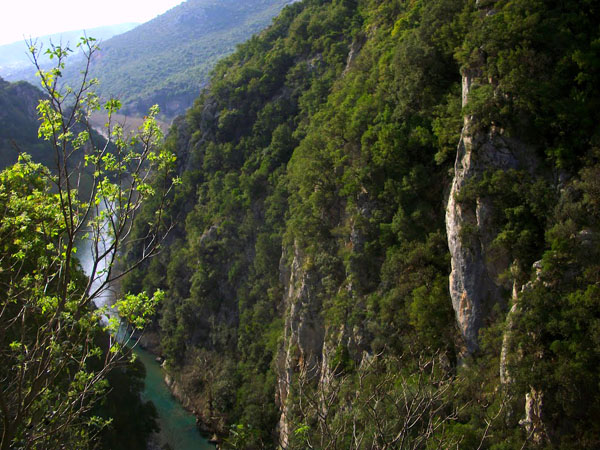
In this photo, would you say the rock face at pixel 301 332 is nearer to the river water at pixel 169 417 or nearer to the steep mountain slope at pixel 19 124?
the river water at pixel 169 417

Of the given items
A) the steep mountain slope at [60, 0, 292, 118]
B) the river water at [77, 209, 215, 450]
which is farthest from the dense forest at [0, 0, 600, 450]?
the steep mountain slope at [60, 0, 292, 118]

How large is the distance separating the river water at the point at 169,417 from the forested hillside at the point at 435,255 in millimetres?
1463

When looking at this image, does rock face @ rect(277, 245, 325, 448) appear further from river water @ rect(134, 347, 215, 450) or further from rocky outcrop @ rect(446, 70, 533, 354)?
rocky outcrop @ rect(446, 70, 533, 354)

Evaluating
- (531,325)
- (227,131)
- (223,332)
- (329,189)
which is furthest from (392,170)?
(227,131)

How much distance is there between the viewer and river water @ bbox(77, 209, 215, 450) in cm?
3573

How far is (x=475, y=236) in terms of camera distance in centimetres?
1856

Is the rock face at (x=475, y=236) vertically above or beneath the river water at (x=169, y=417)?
above

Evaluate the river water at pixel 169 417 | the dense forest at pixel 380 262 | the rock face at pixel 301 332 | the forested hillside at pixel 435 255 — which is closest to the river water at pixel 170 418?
the river water at pixel 169 417

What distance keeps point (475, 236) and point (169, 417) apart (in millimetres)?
29830

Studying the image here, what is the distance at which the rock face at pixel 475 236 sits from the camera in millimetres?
18219

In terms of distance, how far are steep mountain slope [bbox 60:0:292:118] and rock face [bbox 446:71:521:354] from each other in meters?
129

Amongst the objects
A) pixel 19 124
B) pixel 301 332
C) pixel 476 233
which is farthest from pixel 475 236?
pixel 19 124

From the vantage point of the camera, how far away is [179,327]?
4544cm

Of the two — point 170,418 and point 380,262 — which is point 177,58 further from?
point 380,262
